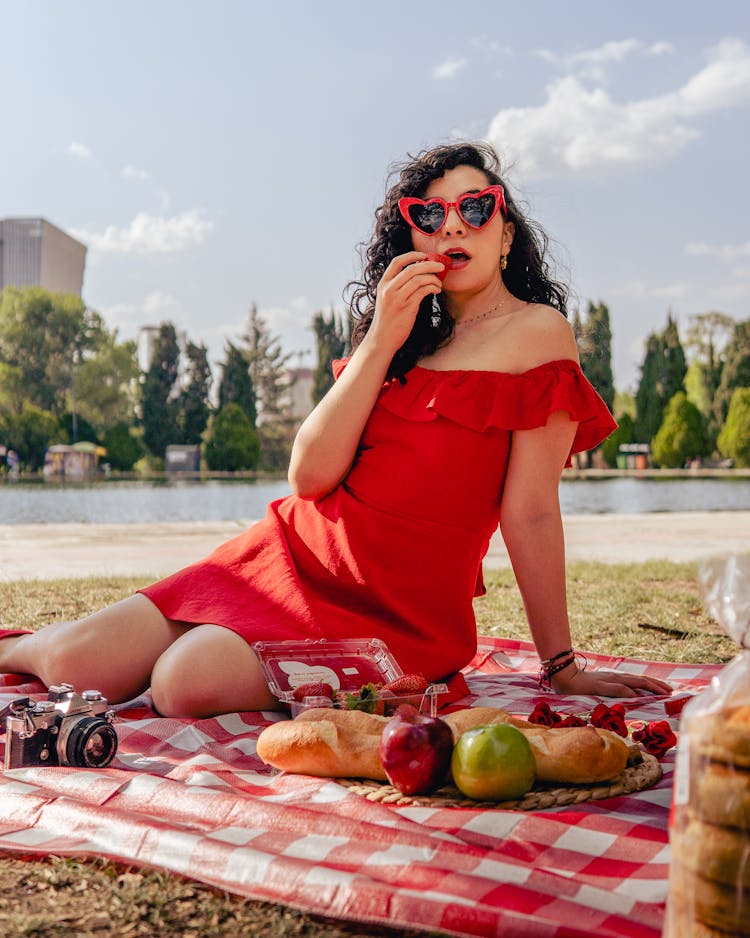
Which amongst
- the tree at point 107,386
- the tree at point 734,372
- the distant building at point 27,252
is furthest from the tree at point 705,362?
the distant building at point 27,252

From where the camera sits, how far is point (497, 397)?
2762 mm

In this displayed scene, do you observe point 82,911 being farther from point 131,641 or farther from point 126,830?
point 131,641

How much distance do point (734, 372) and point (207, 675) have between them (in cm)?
4432

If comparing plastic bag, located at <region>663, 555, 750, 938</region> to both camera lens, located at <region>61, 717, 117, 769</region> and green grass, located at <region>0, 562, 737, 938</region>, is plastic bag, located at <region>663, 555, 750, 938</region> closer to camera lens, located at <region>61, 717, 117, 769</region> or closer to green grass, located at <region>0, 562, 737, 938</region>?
green grass, located at <region>0, 562, 737, 938</region>

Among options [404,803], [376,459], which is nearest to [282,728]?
[404,803]

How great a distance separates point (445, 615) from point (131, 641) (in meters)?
0.85

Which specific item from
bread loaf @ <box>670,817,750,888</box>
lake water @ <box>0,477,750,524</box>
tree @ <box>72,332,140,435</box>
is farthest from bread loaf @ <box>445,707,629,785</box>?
tree @ <box>72,332,140,435</box>

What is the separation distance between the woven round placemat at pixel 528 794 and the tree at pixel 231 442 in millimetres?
46385

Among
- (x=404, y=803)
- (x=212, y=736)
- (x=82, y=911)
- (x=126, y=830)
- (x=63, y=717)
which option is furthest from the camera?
(x=212, y=736)

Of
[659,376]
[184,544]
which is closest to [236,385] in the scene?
[659,376]

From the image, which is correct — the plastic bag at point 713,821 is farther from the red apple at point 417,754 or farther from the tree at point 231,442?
the tree at point 231,442

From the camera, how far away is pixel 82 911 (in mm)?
1525

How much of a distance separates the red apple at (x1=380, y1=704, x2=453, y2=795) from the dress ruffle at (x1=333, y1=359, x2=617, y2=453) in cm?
108

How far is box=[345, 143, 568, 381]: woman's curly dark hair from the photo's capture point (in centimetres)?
296
